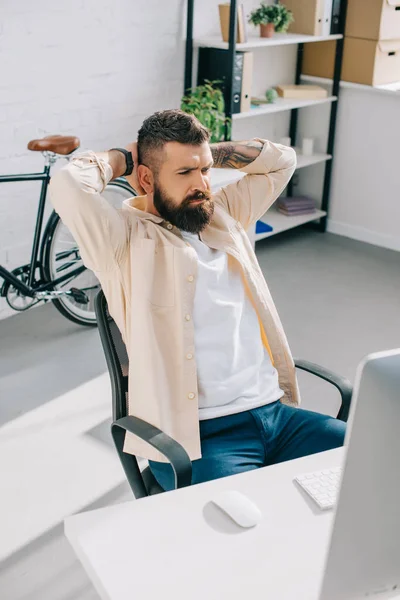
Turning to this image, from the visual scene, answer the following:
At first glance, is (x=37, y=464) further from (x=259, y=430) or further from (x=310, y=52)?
(x=310, y=52)

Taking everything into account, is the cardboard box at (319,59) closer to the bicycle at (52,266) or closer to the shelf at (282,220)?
the shelf at (282,220)

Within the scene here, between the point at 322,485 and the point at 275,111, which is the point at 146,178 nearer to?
the point at 322,485

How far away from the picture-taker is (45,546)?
230 centimetres

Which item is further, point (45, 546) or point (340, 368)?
point (340, 368)

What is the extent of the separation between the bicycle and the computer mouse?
1988 mm

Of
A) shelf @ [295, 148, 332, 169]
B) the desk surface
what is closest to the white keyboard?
the desk surface

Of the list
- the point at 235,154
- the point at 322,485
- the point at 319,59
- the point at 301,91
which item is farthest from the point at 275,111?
the point at 322,485

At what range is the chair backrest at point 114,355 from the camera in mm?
1855

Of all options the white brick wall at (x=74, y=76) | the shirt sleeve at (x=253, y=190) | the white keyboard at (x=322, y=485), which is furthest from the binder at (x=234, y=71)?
the white keyboard at (x=322, y=485)

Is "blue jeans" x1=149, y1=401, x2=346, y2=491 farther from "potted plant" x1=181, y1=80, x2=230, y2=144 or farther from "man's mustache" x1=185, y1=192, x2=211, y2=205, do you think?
"potted plant" x1=181, y1=80, x2=230, y2=144

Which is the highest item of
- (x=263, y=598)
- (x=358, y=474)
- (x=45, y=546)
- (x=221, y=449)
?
(x=358, y=474)

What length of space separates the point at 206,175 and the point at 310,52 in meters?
3.20

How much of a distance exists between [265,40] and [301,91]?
1.73 feet

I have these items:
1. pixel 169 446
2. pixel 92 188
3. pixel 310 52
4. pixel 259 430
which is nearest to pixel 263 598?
pixel 169 446
